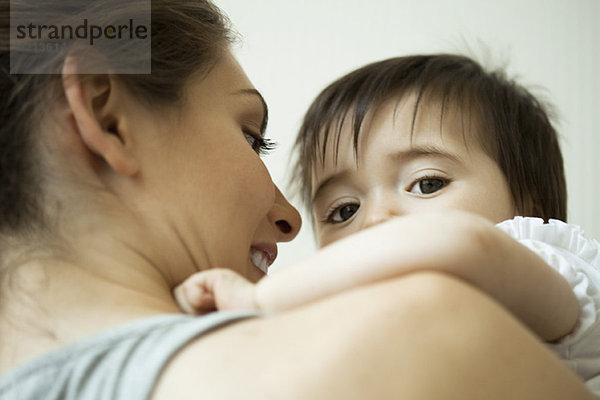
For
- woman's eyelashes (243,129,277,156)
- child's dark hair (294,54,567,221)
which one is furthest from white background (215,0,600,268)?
woman's eyelashes (243,129,277,156)

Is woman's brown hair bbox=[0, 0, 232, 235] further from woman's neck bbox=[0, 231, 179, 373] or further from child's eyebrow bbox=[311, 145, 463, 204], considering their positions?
child's eyebrow bbox=[311, 145, 463, 204]

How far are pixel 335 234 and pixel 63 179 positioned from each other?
2.54ft

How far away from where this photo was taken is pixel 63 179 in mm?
750

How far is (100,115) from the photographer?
2.58 ft

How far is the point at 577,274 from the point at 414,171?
1.46 ft

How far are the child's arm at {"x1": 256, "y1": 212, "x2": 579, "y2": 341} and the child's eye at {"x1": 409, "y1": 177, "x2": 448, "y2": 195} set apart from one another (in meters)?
0.64

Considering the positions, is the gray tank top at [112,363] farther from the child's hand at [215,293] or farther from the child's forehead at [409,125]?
the child's forehead at [409,125]

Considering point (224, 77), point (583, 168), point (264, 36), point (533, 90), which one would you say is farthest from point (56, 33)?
point (583, 168)

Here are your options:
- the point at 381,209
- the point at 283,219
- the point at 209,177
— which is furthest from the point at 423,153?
the point at 209,177

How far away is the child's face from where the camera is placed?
4.23 ft

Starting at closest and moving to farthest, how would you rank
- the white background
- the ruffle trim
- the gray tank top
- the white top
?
the gray tank top < the white top < the ruffle trim < the white background

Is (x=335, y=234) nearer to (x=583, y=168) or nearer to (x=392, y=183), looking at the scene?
(x=392, y=183)

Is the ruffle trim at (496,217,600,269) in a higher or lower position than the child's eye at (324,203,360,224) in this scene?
higher

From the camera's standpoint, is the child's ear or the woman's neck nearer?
the woman's neck
